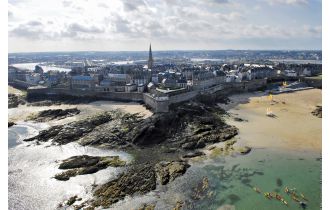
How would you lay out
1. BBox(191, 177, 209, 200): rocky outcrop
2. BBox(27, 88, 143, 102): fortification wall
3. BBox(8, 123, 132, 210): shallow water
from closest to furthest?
BBox(191, 177, 209, 200): rocky outcrop < BBox(8, 123, 132, 210): shallow water < BBox(27, 88, 143, 102): fortification wall

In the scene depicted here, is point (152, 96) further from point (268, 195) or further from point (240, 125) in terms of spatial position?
point (268, 195)

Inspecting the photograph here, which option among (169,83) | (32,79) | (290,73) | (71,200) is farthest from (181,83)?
(32,79)

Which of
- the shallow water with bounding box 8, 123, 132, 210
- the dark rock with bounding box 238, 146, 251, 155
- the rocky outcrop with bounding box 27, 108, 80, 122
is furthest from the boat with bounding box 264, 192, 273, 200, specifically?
the rocky outcrop with bounding box 27, 108, 80, 122

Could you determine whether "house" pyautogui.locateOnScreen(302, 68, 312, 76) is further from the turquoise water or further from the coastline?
the turquoise water

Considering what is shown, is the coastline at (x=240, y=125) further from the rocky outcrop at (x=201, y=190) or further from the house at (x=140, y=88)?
the house at (x=140, y=88)

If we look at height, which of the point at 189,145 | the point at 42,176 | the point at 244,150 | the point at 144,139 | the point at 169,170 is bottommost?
the point at 42,176

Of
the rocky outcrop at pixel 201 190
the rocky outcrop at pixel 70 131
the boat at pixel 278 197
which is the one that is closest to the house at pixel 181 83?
the rocky outcrop at pixel 70 131
